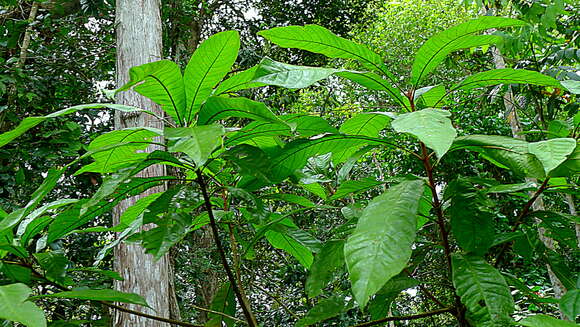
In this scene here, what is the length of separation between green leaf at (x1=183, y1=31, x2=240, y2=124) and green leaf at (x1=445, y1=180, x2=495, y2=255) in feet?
1.20

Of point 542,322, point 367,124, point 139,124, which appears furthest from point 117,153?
point 139,124

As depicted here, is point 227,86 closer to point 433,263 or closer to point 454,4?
point 433,263

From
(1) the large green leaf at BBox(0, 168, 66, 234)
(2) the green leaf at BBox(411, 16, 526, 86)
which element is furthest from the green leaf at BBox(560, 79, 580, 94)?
(1) the large green leaf at BBox(0, 168, 66, 234)

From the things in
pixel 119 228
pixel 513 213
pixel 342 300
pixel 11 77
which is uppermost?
pixel 11 77

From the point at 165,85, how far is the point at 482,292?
0.48 m

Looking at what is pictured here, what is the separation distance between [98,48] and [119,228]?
3.71 metres

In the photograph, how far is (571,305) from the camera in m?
0.67

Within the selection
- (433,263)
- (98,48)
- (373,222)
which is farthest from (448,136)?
(433,263)

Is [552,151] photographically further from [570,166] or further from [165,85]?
[165,85]

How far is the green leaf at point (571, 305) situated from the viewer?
66cm

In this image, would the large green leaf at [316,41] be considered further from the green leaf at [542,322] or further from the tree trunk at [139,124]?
the tree trunk at [139,124]

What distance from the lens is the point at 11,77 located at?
10.2 ft

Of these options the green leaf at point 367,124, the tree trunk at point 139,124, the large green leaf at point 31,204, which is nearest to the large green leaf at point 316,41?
the green leaf at point 367,124

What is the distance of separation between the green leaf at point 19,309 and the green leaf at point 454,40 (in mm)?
581
